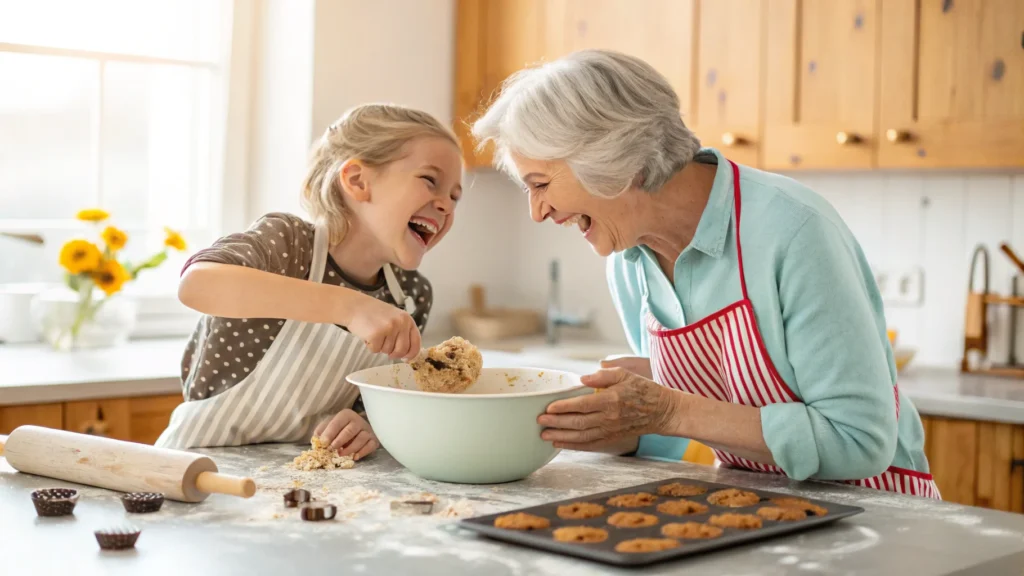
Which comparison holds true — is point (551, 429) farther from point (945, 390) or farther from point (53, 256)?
point (53, 256)

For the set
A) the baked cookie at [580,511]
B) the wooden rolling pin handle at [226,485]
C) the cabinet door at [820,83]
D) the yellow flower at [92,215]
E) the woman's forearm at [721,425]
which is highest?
the cabinet door at [820,83]

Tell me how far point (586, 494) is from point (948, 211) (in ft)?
6.70

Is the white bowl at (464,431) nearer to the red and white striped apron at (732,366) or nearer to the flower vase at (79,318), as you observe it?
the red and white striped apron at (732,366)

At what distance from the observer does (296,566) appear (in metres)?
0.98

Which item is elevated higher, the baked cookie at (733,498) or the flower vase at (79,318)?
the flower vase at (79,318)

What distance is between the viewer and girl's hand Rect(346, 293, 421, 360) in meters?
1.41

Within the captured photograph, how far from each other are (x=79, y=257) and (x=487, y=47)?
1.48 metres

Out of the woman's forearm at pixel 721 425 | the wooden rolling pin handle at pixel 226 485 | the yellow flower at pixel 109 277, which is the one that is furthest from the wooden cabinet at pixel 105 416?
the woman's forearm at pixel 721 425

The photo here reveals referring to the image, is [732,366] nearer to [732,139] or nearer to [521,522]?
[521,522]

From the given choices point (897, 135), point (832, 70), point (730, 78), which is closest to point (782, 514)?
point (897, 135)

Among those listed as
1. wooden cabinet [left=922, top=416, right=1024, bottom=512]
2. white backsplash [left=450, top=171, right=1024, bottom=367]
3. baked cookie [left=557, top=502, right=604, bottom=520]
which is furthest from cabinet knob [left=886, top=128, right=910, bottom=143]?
baked cookie [left=557, top=502, right=604, bottom=520]

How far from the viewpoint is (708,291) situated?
61.9 inches

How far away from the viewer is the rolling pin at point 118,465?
119 centimetres

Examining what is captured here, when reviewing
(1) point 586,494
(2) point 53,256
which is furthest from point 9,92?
(1) point 586,494
